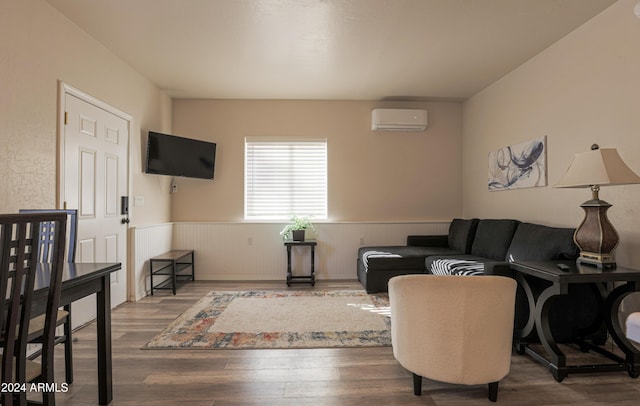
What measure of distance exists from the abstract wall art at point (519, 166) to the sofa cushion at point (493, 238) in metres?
0.49

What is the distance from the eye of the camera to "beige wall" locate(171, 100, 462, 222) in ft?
15.9

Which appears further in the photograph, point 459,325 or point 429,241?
point 429,241

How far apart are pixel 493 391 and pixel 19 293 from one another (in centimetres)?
226

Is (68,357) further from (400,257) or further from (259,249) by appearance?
(400,257)

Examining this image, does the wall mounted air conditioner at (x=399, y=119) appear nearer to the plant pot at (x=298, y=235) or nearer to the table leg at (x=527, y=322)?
the plant pot at (x=298, y=235)

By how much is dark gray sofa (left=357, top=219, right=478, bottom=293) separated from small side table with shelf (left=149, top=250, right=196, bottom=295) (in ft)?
7.89

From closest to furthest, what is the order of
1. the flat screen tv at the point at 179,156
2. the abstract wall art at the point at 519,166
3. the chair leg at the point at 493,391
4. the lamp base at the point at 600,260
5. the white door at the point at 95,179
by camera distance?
1. the chair leg at the point at 493,391
2. the lamp base at the point at 600,260
3. the white door at the point at 95,179
4. the abstract wall art at the point at 519,166
5. the flat screen tv at the point at 179,156

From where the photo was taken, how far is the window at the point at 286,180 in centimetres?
492

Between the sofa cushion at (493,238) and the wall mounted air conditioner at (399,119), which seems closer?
the sofa cushion at (493,238)

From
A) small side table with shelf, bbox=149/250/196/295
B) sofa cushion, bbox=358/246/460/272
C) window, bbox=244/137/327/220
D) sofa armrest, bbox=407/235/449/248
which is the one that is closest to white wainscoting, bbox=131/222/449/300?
small side table with shelf, bbox=149/250/196/295

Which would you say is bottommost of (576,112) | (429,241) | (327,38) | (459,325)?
(459,325)

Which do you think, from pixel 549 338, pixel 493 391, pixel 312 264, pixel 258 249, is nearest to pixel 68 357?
pixel 493 391

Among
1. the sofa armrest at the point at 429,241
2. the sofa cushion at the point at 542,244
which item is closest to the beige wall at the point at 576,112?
the sofa cushion at the point at 542,244

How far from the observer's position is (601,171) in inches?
83.3
